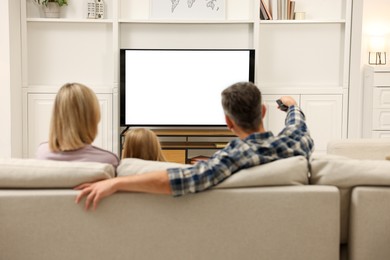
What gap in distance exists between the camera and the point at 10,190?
95.8 inches

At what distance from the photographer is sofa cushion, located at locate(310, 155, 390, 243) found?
2439 mm

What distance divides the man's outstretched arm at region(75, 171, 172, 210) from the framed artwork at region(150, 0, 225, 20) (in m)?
4.10

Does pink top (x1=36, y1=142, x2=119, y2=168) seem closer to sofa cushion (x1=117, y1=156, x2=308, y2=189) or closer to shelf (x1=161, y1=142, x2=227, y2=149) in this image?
sofa cushion (x1=117, y1=156, x2=308, y2=189)

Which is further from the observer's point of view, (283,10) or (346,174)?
(283,10)

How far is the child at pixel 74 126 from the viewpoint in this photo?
255cm

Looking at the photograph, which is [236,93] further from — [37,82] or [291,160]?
[37,82]

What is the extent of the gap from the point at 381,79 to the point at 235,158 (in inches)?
168

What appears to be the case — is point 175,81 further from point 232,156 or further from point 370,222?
point 370,222

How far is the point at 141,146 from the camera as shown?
2826mm

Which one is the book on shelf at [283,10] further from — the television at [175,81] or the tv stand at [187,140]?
the tv stand at [187,140]

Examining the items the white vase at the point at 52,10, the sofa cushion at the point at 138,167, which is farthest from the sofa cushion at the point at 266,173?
the white vase at the point at 52,10

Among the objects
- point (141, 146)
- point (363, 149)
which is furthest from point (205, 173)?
point (363, 149)

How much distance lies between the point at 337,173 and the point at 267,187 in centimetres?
26

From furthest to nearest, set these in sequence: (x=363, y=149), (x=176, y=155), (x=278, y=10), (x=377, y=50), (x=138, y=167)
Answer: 1. (x=377, y=50)
2. (x=278, y=10)
3. (x=176, y=155)
4. (x=363, y=149)
5. (x=138, y=167)
